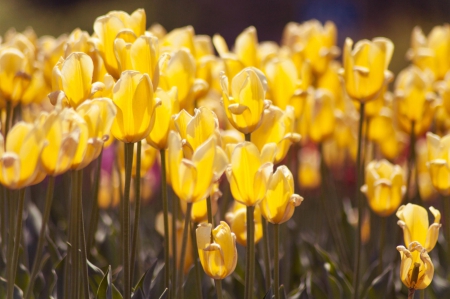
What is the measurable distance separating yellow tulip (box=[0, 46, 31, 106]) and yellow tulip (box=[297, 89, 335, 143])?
32.1 inches

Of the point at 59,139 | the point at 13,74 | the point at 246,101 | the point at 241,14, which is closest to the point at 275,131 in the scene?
the point at 246,101

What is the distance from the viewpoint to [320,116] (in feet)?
5.68

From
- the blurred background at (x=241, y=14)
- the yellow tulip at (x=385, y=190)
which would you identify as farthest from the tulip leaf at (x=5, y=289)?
the blurred background at (x=241, y=14)

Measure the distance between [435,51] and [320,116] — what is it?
0.55m

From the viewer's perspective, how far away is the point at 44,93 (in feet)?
6.05

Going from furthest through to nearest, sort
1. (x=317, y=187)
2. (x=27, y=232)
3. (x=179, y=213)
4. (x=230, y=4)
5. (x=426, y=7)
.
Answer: (x=230, y=4)
(x=426, y=7)
(x=317, y=187)
(x=27, y=232)
(x=179, y=213)

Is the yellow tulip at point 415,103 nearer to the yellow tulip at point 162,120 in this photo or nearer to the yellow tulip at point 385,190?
the yellow tulip at point 385,190

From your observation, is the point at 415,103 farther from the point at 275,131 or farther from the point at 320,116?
the point at 275,131

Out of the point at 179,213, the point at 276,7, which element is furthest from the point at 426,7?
the point at 179,213

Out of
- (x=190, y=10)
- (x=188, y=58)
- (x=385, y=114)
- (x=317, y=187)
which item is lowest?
(x=317, y=187)

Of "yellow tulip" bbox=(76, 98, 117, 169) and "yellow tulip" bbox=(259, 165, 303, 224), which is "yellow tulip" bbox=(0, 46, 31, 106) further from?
"yellow tulip" bbox=(259, 165, 303, 224)

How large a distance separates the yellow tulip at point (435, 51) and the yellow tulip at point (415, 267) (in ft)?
3.56

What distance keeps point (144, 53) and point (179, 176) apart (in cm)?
26

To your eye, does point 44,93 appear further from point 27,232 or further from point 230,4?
point 230,4
